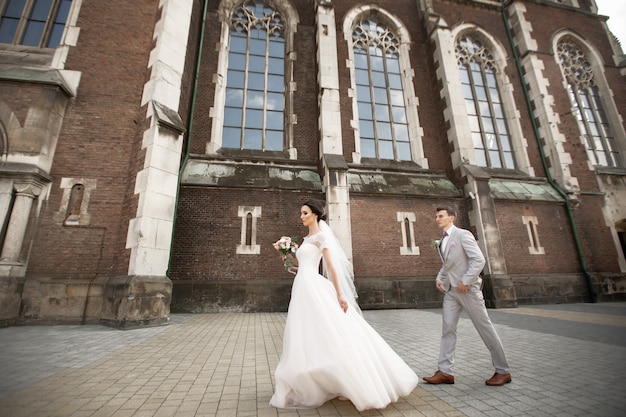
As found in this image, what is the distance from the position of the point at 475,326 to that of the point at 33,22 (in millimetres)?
13430

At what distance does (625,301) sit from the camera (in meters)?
10.5

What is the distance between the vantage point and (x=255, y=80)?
11484mm

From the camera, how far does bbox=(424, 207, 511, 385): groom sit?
2.83 meters

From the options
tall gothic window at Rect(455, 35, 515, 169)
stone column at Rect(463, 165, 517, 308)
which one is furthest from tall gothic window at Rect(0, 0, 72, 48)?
tall gothic window at Rect(455, 35, 515, 169)

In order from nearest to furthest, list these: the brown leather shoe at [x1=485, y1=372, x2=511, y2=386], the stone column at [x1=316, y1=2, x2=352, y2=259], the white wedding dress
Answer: the white wedding dress → the brown leather shoe at [x1=485, y1=372, x2=511, y2=386] → the stone column at [x1=316, y1=2, x2=352, y2=259]

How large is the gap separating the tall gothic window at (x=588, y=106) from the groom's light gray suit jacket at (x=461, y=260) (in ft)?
47.6

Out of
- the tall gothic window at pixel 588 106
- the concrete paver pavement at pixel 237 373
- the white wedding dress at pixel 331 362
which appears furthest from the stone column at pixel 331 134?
the tall gothic window at pixel 588 106

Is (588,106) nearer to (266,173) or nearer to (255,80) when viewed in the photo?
(255,80)

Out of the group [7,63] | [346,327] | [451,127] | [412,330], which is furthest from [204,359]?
[451,127]

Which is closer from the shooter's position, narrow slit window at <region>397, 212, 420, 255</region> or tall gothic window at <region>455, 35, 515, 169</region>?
narrow slit window at <region>397, 212, 420, 255</region>

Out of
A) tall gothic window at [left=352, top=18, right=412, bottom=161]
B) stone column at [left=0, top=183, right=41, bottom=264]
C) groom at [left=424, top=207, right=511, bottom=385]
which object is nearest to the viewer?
groom at [left=424, top=207, right=511, bottom=385]

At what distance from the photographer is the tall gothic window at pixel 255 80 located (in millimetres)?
10828

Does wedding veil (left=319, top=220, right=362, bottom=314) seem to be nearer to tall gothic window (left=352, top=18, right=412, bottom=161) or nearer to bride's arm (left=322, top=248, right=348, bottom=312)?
bride's arm (left=322, top=248, right=348, bottom=312)

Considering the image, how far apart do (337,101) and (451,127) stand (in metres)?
4.83
